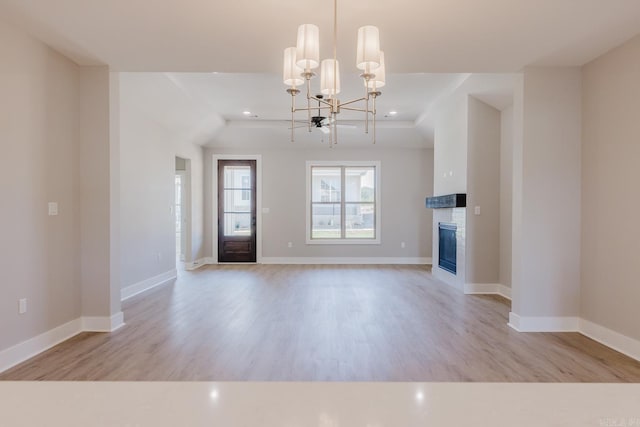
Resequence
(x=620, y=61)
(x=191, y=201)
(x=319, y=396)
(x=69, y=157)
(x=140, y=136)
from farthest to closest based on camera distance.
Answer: (x=191, y=201) < (x=140, y=136) < (x=69, y=157) < (x=620, y=61) < (x=319, y=396)

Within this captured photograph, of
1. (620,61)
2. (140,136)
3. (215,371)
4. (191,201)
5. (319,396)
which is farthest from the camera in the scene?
(191,201)

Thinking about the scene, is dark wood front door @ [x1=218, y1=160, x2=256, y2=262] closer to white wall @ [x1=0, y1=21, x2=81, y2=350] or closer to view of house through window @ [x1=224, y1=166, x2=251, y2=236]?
view of house through window @ [x1=224, y1=166, x2=251, y2=236]

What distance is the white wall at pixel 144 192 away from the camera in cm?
484

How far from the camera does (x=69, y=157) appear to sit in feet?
11.1

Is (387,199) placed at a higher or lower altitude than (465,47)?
lower

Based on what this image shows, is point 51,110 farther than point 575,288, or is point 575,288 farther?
point 575,288

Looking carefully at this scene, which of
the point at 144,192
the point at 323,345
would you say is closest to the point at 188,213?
the point at 144,192

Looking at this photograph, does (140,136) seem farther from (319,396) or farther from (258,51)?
(319,396)

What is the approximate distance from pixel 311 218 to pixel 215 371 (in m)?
5.78

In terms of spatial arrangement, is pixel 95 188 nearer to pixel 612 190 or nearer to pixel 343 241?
pixel 612 190

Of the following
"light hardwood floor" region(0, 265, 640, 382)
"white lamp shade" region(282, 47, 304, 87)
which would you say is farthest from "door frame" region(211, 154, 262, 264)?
"white lamp shade" region(282, 47, 304, 87)

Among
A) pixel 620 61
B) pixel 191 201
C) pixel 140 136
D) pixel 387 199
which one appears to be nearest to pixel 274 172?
pixel 191 201

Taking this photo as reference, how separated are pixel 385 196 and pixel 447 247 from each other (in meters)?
2.34

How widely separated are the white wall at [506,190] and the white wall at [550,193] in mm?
1413
